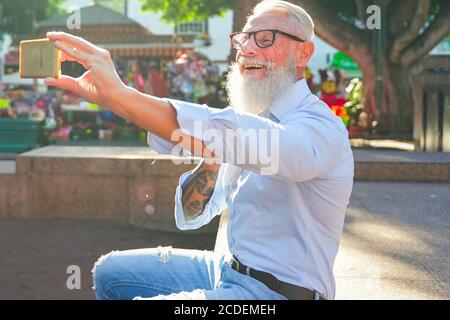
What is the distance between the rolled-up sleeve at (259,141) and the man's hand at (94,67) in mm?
159

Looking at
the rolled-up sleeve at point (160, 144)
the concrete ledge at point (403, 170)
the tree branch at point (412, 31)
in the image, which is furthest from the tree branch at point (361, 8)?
the rolled-up sleeve at point (160, 144)

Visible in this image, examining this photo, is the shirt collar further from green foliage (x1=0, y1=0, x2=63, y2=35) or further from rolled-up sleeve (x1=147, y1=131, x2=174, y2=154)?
green foliage (x1=0, y1=0, x2=63, y2=35)

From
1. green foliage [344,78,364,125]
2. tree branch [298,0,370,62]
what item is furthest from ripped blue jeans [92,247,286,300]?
tree branch [298,0,370,62]

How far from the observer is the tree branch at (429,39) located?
1712 centimetres

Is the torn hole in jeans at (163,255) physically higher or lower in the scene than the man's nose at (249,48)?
lower

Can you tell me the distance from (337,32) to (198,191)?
52.2 ft

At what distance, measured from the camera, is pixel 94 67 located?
1.68m

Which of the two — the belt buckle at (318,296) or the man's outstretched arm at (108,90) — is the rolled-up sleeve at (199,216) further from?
the man's outstretched arm at (108,90)

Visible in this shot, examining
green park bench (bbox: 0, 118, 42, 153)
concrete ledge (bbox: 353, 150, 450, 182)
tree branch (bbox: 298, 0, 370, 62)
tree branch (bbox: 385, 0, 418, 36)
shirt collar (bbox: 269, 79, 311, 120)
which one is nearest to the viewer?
shirt collar (bbox: 269, 79, 311, 120)

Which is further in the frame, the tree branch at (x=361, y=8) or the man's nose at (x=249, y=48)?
the tree branch at (x=361, y=8)

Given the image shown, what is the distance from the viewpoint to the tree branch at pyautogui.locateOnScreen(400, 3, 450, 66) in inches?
674

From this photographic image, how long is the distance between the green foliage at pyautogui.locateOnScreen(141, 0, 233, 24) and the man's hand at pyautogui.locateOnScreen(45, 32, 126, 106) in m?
27.1
